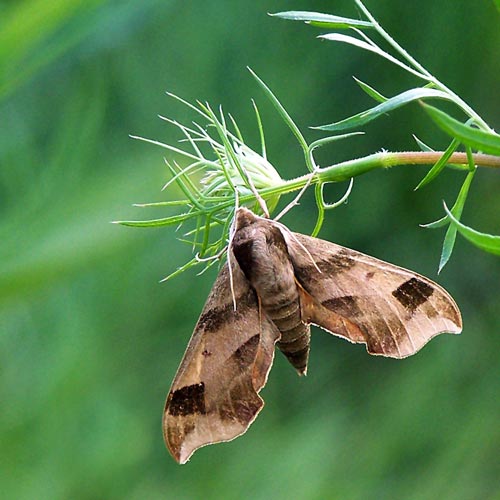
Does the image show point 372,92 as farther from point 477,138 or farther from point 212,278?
point 212,278

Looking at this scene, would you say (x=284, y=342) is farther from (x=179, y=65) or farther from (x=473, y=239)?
(x=179, y=65)

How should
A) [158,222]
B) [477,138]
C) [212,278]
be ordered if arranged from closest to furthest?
[477,138] < [158,222] < [212,278]

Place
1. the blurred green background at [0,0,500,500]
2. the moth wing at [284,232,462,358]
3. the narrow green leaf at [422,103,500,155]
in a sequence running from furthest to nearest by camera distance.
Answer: the blurred green background at [0,0,500,500] → the moth wing at [284,232,462,358] → the narrow green leaf at [422,103,500,155]

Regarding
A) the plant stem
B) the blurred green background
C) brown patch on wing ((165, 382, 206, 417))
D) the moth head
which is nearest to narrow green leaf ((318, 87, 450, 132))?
the plant stem

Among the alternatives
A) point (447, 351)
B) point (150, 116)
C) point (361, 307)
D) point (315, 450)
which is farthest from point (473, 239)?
point (150, 116)

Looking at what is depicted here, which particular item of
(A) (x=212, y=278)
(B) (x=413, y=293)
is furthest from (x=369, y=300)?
(A) (x=212, y=278)

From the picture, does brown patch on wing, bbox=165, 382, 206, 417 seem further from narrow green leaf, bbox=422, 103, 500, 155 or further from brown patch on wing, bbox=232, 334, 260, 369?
narrow green leaf, bbox=422, 103, 500, 155

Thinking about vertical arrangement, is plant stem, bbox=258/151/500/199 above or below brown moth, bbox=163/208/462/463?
above

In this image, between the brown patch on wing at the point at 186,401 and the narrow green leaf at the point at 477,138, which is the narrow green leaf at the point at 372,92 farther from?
the brown patch on wing at the point at 186,401
